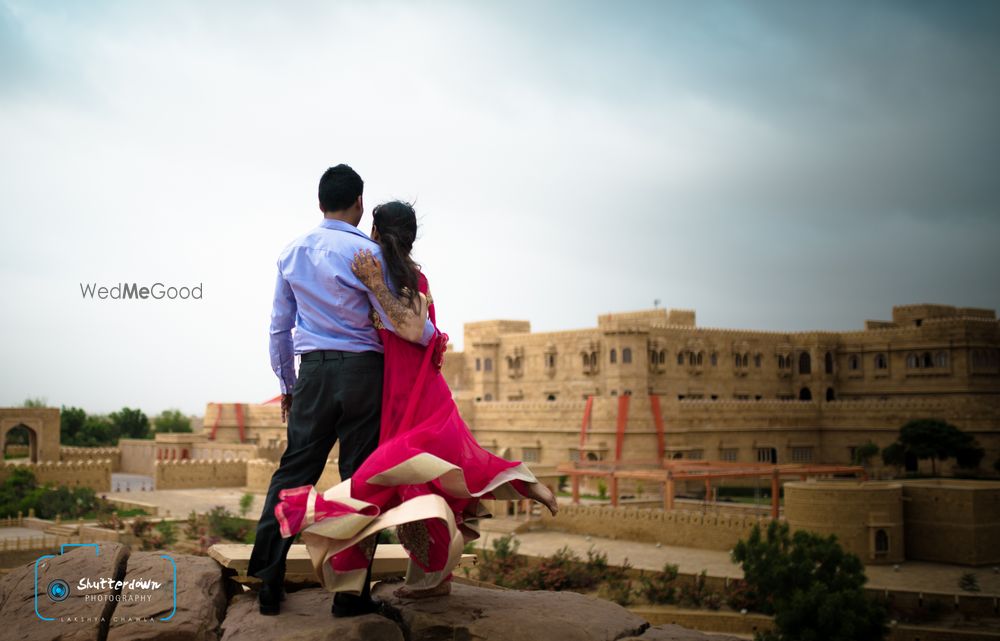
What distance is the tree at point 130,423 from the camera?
185ft

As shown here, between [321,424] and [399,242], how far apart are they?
3.49ft

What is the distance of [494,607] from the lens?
201 inches

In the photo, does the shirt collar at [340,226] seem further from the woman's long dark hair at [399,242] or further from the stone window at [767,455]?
the stone window at [767,455]

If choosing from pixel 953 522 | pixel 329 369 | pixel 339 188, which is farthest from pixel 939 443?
pixel 329 369

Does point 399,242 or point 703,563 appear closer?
point 399,242

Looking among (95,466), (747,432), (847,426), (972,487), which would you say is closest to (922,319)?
(847,426)

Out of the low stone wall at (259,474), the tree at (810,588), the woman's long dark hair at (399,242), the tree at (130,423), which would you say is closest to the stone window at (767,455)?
the low stone wall at (259,474)

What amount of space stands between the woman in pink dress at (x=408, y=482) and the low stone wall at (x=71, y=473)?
32129 millimetres

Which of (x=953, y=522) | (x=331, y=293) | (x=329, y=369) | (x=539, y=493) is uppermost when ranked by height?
(x=331, y=293)

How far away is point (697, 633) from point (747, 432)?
38642mm

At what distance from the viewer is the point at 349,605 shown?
488 cm

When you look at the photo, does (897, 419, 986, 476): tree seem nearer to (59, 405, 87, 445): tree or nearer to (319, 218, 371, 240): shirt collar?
(319, 218, 371, 240): shirt collar

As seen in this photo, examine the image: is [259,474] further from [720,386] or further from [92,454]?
[720,386]

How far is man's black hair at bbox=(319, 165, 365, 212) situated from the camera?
5.28 m
